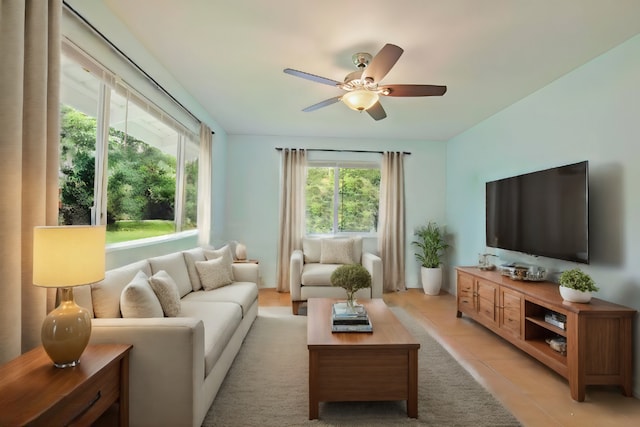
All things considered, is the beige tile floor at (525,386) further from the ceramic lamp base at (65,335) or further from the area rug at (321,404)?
the ceramic lamp base at (65,335)

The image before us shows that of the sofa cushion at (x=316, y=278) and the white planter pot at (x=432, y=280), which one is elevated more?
the sofa cushion at (x=316, y=278)

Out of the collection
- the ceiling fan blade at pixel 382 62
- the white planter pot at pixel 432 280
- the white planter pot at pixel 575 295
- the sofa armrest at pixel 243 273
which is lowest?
the white planter pot at pixel 432 280

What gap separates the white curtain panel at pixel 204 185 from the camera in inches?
158

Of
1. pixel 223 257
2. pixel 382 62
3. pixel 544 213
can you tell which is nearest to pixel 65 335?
pixel 223 257

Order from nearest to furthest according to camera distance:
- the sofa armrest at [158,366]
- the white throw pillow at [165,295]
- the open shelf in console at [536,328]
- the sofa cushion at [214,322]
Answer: the sofa armrest at [158,366]
the sofa cushion at [214,322]
the white throw pillow at [165,295]
the open shelf in console at [536,328]

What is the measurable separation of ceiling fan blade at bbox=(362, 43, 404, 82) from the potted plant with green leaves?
3291 millimetres

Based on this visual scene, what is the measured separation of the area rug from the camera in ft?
6.11

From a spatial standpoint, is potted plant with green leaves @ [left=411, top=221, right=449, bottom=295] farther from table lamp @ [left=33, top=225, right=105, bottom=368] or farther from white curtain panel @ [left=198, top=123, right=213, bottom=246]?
table lamp @ [left=33, top=225, right=105, bottom=368]

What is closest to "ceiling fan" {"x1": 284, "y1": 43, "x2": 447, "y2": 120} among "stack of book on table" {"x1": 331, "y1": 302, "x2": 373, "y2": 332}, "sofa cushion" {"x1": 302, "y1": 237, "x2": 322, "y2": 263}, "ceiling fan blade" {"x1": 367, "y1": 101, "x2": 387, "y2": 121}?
"ceiling fan blade" {"x1": 367, "y1": 101, "x2": 387, "y2": 121}

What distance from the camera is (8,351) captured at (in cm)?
132

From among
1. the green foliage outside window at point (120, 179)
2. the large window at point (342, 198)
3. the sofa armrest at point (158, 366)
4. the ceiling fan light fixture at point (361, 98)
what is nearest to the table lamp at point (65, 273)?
the sofa armrest at point (158, 366)

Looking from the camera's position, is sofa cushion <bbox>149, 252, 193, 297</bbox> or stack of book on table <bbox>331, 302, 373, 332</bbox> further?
sofa cushion <bbox>149, 252, 193, 297</bbox>

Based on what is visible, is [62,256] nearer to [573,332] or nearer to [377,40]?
[377,40]

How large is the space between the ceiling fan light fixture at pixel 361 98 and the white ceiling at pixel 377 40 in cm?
32
